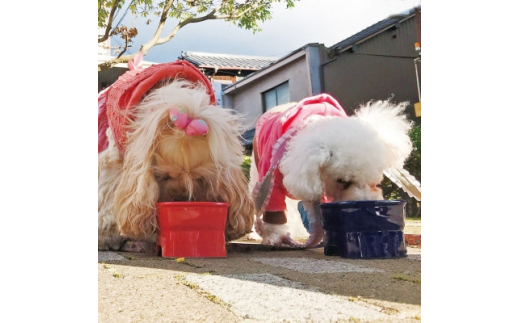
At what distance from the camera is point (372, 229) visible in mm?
1972

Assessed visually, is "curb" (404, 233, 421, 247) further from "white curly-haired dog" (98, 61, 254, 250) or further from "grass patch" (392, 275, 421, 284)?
"white curly-haired dog" (98, 61, 254, 250)

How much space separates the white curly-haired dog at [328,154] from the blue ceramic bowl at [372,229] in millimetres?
202

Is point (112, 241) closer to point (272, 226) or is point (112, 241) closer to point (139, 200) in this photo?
point (139, 200)

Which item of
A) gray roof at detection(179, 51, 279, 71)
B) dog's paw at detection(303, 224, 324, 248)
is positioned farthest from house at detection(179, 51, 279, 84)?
dog's paw at detection(303, 224, 324, 248)

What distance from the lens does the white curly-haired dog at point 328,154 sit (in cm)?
218

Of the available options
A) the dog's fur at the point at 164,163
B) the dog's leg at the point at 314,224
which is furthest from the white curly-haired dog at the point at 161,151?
the dog's leg at the point at 314,224

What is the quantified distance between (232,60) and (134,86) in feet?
1.51

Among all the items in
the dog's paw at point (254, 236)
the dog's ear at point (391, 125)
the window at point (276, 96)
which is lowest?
the dog's paw at point (254, 236)

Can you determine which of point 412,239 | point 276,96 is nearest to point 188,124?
point 276,96

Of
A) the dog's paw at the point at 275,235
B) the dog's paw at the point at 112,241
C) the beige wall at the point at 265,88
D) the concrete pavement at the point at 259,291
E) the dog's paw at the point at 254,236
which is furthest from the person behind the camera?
the dog's paw at the point at 254,236

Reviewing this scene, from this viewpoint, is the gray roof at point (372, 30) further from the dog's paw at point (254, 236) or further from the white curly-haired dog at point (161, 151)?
the dog's paw at point (254, 236)

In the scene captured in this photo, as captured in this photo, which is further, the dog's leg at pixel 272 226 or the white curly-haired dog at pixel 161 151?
the dog's leg at pixel 272 226
